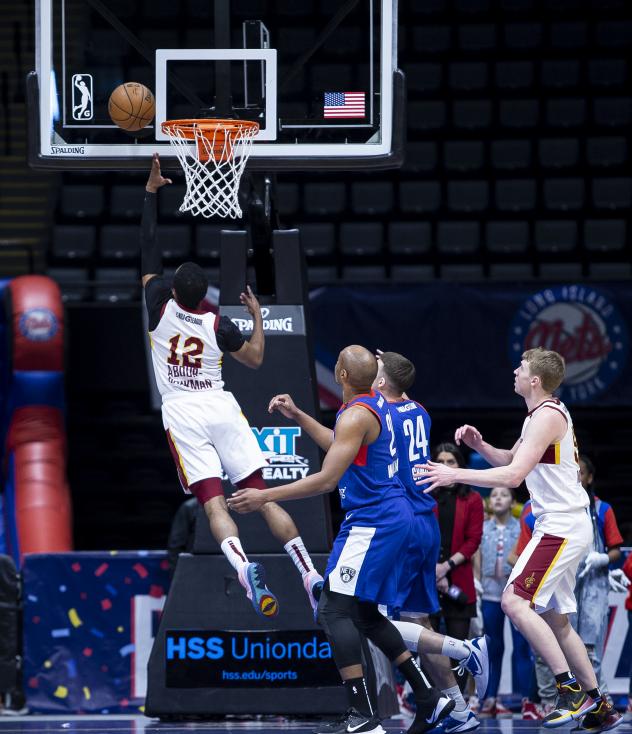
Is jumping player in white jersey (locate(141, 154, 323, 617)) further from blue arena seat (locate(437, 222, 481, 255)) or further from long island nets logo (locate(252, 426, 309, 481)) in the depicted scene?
blue arena seat (locate(437, 222, 481, 255))

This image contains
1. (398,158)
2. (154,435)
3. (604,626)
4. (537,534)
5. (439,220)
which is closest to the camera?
(537,534)

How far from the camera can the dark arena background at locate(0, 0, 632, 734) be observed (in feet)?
29.6

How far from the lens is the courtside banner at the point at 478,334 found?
44.2ft

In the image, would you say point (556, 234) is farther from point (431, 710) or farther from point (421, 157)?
point (431, 710)

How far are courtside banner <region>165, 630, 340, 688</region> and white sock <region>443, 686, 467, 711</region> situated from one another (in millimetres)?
1490

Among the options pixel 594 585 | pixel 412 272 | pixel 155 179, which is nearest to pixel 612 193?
pixel 412 272

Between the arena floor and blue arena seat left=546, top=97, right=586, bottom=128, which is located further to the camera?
blue arena seat left=546, top=97, right=586, bottom=128

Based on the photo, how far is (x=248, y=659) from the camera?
30.0 feet

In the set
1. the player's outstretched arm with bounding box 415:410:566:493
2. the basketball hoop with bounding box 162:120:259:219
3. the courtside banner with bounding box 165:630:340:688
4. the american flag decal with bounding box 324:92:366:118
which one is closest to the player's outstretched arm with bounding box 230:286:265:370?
the basketball hoop with bounding box 162:120:259:219

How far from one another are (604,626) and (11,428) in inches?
243

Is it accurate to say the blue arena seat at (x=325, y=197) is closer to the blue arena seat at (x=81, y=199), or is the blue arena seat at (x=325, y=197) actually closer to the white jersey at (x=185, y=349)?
the blue arena seat at (x=81, y=199)

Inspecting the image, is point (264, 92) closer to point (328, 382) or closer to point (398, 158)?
point (398, 158)

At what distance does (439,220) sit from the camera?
1588 cm

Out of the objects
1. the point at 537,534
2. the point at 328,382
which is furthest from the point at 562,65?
the point at 537,534
